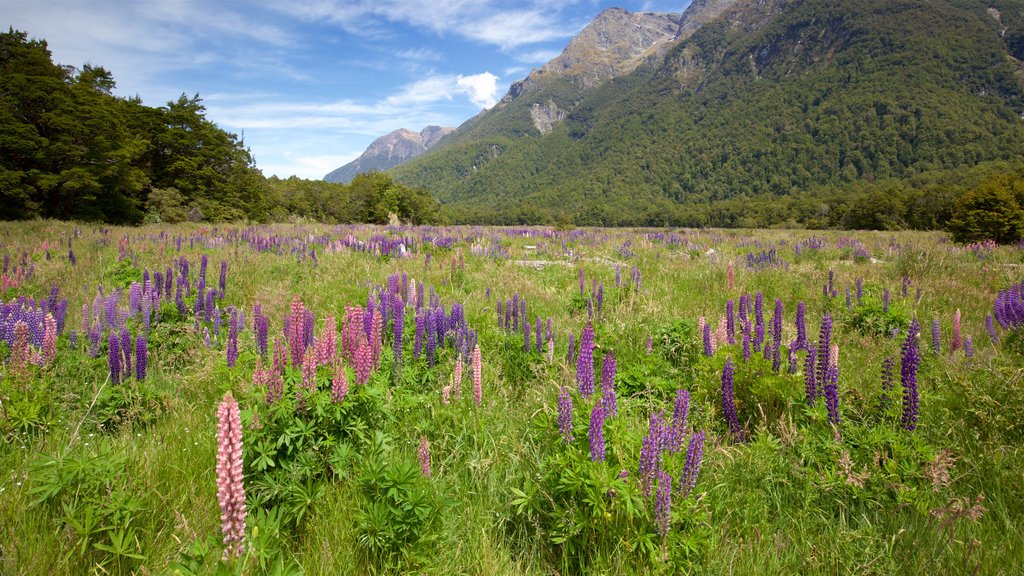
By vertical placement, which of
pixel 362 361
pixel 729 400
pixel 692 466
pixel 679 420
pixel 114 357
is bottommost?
pixel 729 400

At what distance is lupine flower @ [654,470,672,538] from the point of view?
1.80 meters

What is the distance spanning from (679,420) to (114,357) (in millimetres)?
4142

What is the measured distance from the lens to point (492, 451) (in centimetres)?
270

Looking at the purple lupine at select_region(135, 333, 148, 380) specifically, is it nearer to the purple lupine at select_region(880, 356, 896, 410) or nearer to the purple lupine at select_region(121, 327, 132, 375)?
the purple lupine at select_region(121, 327, 132, 375)

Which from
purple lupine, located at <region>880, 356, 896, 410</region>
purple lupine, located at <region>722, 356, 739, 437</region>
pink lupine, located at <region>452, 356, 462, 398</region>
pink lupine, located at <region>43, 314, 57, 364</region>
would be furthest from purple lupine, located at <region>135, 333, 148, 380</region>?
purple lupine, located at <region>880, 356, 896, 410</region>

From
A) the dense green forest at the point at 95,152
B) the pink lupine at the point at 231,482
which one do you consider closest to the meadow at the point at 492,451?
the pink lupine at the point at 231,482

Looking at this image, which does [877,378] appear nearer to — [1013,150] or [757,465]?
[757,465]

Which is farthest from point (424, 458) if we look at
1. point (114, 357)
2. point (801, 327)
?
point (801, 327)

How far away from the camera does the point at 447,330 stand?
4.30 m

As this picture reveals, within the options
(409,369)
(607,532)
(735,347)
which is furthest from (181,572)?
(735,347)

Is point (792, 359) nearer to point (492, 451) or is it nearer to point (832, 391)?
point (832, 391)

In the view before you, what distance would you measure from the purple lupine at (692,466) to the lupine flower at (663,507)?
0.18m

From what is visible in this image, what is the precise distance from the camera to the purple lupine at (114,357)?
3199 mm

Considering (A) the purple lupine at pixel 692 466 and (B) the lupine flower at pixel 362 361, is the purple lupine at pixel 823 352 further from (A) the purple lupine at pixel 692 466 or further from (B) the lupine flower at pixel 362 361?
(B) the lupine flower at pixel 362 361
